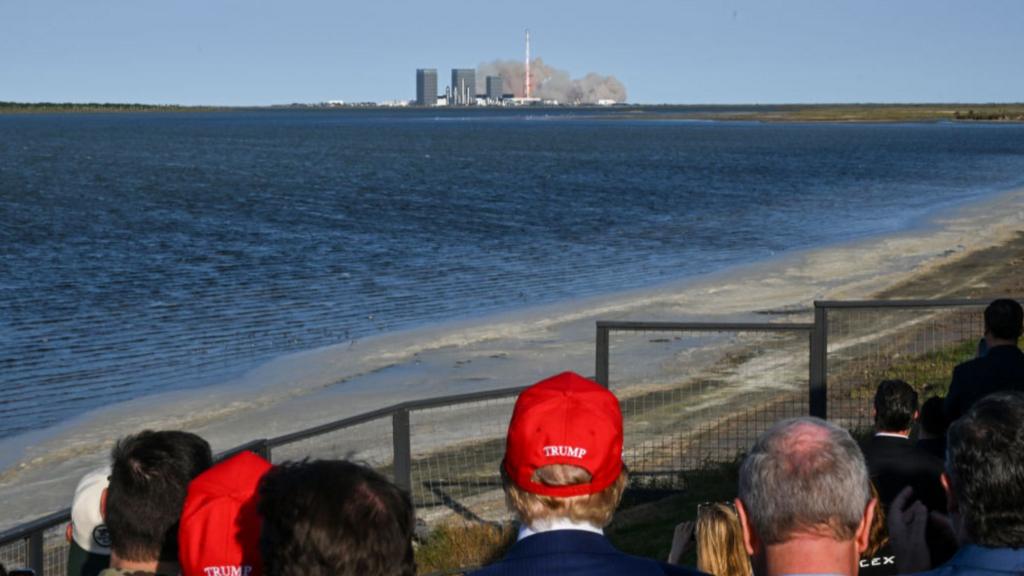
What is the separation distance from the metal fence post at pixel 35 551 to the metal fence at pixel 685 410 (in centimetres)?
172

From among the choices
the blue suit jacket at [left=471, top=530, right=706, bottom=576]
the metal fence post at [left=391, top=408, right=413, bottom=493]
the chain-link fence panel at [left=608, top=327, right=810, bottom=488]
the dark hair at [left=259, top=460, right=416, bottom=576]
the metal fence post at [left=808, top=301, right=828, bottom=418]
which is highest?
Result: the dark hair at [left=259, top=460, right=416, bottom=576]

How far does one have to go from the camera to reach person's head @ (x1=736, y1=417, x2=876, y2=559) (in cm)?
320

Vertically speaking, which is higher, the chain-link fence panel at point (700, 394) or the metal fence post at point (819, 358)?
the metal fence post at point (819, 358)

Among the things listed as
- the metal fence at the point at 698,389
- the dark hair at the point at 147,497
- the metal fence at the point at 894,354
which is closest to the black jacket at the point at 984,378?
the metal fence at the point at 698,389

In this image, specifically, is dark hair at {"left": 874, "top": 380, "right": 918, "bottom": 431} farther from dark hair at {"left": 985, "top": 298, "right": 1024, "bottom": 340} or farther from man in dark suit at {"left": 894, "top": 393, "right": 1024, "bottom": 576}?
man in dark suit at {"left": 894, "top": 393, "right": 1024, "bottom": 576}

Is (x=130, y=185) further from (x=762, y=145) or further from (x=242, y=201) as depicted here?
(x=762, y=145)

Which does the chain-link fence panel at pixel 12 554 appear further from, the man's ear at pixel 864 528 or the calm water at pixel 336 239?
the calm water at pixel 336 239

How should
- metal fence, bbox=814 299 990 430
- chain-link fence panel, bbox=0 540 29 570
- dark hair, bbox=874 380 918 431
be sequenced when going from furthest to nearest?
metal fence, bbox=814 299 990 430
chain-link fence panel, bbox=0 540 29 570
dark hair, bbox=874 380 918 431

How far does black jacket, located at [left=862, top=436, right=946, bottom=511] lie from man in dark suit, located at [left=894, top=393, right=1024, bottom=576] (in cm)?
207

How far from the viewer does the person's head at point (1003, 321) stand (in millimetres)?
6910

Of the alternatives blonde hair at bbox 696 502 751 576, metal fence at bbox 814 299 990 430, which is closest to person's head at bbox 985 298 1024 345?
blonde hair at bbox 696 502 751 576

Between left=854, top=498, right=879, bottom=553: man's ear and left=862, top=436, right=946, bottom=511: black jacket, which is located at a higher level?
left=854, top=498, right=879, bottom=553: man's ear

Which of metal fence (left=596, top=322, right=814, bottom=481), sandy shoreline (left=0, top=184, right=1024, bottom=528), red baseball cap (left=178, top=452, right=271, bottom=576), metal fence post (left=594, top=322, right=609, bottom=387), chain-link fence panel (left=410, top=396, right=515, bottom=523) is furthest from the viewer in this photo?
sandy shoreline (left=0, top=184, right=1024, bottom=528)

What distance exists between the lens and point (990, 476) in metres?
3.42
